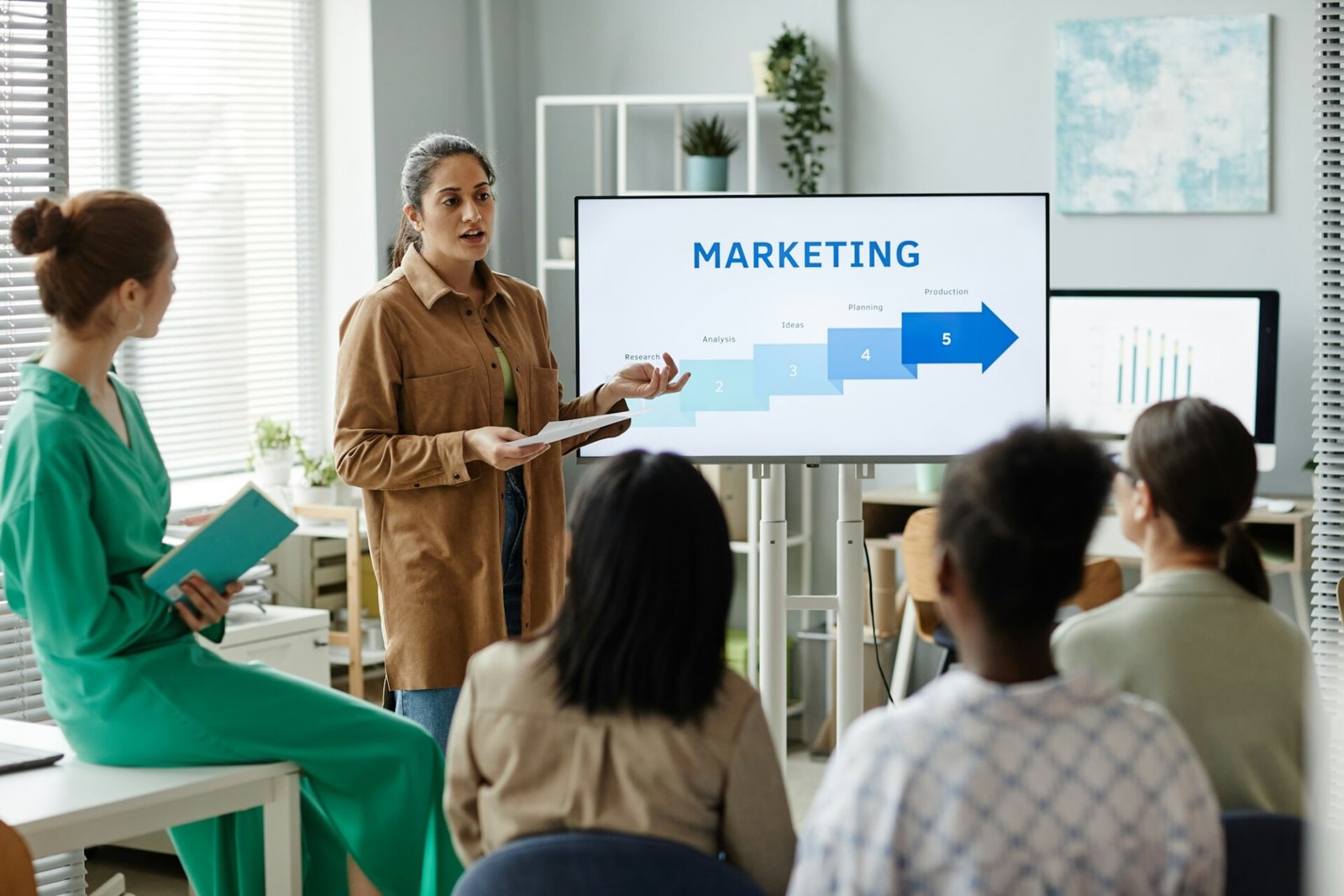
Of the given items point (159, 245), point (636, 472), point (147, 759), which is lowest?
point (147, 759)

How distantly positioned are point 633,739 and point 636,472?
0.27 meters

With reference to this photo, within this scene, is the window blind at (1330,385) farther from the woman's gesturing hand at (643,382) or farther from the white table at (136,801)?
the white table at (136,801)

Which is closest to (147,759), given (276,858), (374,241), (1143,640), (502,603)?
(276,858)

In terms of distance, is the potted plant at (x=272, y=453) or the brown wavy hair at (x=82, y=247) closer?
the brown wavy hair at (x=82, y=247)

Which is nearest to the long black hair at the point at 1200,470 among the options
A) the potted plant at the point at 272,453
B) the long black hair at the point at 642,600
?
the long black hair at the point at 642,600

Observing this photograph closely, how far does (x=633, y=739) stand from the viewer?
1.54 m

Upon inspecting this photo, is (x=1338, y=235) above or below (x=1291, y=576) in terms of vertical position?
above

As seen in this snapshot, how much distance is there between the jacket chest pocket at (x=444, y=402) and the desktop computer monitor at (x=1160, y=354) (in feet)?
6.82

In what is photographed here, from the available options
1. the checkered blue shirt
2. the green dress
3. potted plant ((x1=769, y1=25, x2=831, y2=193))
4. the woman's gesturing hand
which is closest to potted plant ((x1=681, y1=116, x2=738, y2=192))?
potted plant ((x1=769, y1=25, x2=831, y2=193))

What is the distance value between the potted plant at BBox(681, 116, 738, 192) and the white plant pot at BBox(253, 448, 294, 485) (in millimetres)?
1542

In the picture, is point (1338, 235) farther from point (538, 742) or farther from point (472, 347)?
point (538, 742)

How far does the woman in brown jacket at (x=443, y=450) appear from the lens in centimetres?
259

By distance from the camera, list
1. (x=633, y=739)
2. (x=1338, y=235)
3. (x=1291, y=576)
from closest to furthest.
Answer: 1. (x=633, y=739)
2. (x=1338, y=235)
3. (x=1291, y=576)

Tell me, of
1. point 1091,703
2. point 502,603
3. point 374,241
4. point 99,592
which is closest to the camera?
point 1091,703
